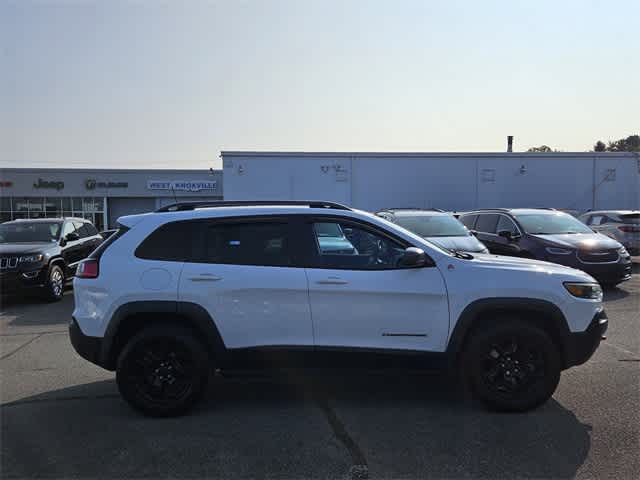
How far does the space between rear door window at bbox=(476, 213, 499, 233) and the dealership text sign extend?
28.5 metres

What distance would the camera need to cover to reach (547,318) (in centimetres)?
389

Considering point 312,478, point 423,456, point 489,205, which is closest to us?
point 312,478

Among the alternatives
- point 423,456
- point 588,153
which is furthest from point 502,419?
point 588,153

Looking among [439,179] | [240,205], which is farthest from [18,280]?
[439,179]

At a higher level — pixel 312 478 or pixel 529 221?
pixel 529 221

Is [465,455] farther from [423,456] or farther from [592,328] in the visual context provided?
[592,328]

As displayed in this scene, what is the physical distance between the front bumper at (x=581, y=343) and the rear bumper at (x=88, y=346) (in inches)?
160

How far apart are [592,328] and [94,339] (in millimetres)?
4345

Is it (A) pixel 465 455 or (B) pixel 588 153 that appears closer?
(A) pixel 465 455

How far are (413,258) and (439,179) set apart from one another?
18.4 meters

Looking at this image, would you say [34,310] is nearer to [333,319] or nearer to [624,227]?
[333,319]

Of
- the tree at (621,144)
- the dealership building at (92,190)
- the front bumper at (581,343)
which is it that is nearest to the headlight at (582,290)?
the front bumper at (581,343)

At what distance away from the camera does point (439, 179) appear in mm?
21219

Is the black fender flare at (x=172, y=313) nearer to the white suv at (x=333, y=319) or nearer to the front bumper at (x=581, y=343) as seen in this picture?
the white suv at (x=333, y=319)
